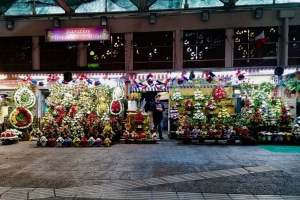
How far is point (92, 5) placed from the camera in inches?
574

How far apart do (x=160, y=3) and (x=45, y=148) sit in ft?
33.2

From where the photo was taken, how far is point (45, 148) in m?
10.3

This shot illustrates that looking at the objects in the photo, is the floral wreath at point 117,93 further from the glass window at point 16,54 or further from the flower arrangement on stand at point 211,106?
the glass window at point 16,54

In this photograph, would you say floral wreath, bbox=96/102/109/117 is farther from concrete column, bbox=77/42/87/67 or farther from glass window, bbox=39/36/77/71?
glass window, bbox=39/36/77/71

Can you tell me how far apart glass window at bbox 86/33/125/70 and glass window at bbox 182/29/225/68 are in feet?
12.4

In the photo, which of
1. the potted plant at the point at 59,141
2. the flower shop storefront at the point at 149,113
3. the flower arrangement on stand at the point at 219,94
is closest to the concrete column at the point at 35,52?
the flower shop storefront at the point at 149,113

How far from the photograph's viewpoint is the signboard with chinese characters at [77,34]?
14305mm

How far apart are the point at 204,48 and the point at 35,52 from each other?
33.8 ft

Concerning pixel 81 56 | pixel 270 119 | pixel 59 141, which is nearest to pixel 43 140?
pixel 59 141

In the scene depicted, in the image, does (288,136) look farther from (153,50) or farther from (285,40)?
(153,50)

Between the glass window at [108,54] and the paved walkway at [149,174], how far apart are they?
6.35 metres

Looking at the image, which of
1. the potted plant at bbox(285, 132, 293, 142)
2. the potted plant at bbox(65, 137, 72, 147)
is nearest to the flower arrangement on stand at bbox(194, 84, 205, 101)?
the potted plant at bbox(285, 132, 293, 142)

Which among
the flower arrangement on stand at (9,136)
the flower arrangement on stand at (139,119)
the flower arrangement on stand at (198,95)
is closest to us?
the flower arrangement on stand at (9,136)

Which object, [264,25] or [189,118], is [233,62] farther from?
[189,118]
